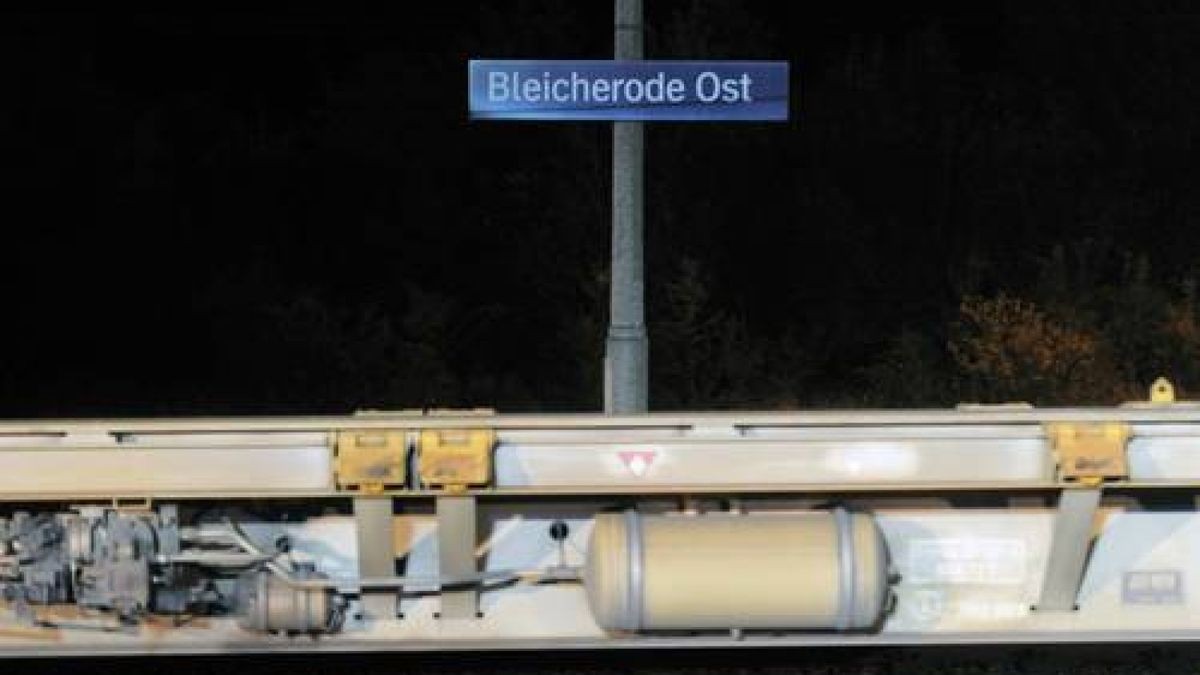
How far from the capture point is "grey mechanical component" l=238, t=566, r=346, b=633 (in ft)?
18.2

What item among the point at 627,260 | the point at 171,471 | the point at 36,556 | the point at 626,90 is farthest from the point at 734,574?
the point at 627,260

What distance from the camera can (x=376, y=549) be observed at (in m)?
5.50

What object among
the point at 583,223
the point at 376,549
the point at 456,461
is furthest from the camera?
the point at 583,223

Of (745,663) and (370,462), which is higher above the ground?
(370,462)

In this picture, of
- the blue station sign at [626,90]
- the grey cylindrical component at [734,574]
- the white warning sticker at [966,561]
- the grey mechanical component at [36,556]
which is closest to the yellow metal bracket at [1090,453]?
the white warning sticker at [966,561]

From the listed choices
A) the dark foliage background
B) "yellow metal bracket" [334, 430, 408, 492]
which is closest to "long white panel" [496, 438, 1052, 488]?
"yellow metal bracket" [334, 430, 408, 492]

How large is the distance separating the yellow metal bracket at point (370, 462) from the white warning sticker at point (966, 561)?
1.84 m

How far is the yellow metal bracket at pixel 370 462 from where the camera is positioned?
5301 mm

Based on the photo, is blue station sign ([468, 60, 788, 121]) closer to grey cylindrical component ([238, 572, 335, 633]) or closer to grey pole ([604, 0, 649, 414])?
grey pole ([604, 0, 649, 414])

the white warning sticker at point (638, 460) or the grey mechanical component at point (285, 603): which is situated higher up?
the white warning sticker at point (638, 460)

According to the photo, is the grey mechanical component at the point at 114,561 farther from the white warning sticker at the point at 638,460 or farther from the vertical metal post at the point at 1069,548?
the vertical metal post at the point at 1069,548

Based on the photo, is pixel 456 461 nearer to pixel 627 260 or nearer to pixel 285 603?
pixel 285 603

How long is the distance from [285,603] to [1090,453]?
2.79 m

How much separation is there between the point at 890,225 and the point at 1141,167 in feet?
9.19
